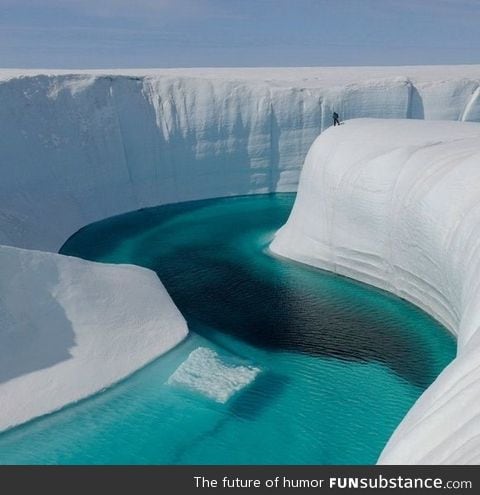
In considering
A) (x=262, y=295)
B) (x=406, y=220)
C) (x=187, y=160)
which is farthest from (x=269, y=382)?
(x=187, y=160)

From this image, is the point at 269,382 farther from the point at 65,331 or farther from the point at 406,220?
the point at 406,220

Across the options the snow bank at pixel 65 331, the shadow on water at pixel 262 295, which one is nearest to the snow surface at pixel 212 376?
the snow bank at pixel 65 331

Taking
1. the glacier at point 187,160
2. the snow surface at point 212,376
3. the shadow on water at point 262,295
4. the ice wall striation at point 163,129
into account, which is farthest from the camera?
the ice wall striation at point 163,129

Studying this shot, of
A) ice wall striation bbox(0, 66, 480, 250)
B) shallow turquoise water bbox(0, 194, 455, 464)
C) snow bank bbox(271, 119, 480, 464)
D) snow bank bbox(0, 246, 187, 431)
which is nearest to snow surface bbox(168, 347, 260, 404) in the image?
shallow turquoise water bbox(0, 194, 455, 464)

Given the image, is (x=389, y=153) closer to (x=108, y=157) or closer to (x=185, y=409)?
(x=185, y=409)

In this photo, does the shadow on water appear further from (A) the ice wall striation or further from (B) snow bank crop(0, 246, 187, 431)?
(A) the ice wall striation

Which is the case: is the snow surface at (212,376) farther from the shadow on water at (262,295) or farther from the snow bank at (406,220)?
the snow bank at (406,220)
